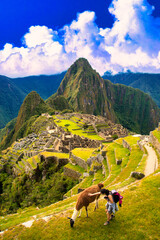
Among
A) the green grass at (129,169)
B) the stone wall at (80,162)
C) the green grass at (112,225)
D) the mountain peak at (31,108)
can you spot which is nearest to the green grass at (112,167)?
the green grass at (129,169)

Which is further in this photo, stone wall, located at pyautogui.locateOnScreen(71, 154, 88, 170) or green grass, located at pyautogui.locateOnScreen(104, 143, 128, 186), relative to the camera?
stone wall, located at pyautogui.locateOnScreen(71, 154, 88, 170)

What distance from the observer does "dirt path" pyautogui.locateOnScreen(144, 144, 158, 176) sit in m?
11.8

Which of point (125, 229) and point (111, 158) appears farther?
point (111, 158)

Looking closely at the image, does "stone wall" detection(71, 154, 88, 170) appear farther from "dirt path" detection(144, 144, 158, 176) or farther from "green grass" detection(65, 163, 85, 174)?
"dirt path" detection(144, 144, 158, 176)

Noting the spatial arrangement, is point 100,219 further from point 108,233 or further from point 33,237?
point 33,237

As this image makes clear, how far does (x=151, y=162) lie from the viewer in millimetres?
13375

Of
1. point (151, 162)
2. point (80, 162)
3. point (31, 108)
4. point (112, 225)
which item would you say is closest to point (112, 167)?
point (151, 162)

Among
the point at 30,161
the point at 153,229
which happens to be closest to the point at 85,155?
the point at 30,161

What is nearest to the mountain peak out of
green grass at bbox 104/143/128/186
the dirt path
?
green grass at bbox 104/143/128/186

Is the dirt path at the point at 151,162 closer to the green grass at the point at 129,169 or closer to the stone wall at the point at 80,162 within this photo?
the green grass at the point at 129,169

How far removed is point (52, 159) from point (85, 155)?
534 cm

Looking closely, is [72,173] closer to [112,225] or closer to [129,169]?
[129,169]

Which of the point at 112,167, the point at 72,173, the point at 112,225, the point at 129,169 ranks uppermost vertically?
the point at 112,225

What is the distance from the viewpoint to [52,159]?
24062mm
